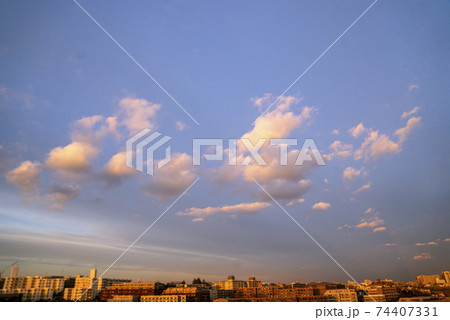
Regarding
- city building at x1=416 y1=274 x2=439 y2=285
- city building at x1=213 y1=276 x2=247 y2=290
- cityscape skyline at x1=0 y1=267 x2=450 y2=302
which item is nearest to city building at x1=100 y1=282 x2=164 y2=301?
cityscape skyline at x1=0 y1=267 x2=450 y2=302

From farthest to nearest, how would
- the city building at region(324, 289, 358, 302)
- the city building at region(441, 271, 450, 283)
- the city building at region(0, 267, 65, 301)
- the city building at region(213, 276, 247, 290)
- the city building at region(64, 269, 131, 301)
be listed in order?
the city building at region(213, 276, 247, 290) < the city building at region(64, 269, 131, 301) < the city building at region(441, 271, 450, 283) < the city building at region(324, 289, 358, 302) < the city building at region(0, 267, 65, 301)

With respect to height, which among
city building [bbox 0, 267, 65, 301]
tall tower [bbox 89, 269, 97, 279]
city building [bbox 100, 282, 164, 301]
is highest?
tall tower [bbox 89, 269, 97, 279]

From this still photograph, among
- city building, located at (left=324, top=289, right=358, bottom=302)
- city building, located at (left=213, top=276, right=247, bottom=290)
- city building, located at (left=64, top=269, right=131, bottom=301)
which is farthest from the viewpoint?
city building, located at (left=213, top=276, right=247, bottom=290)

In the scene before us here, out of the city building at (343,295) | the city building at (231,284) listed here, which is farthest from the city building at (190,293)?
the city building at (343,295)

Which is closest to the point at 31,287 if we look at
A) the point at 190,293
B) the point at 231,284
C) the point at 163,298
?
the point at 163,298

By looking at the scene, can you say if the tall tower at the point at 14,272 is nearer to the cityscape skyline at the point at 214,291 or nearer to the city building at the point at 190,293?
the cityscape skyline at the point at 214,291

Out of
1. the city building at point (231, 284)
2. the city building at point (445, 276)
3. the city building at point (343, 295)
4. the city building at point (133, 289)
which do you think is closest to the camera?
the city building at point (343, 295)

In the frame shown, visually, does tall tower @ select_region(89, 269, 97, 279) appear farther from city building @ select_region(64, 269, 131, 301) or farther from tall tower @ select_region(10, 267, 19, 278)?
tall tower @ select_region(10, 267, 19, 278)

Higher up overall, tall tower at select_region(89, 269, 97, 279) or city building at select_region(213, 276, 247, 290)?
tall tower at select_region(89, 269, 97, 279)

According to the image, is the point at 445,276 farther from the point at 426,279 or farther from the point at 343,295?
the point at 343,295

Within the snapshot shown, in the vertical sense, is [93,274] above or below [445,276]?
above

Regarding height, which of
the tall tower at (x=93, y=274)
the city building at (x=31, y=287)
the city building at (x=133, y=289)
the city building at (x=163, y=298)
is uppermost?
the tall tower at (x=93, y=274)
